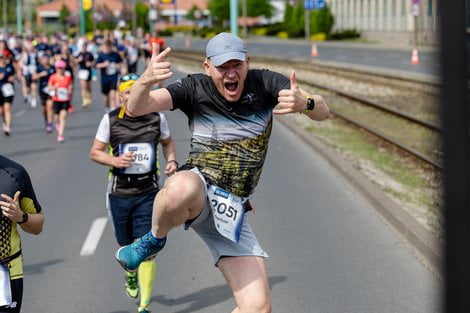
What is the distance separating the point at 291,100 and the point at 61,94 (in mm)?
15558

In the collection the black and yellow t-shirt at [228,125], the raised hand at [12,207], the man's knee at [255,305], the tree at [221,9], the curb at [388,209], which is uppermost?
the tree at [221,9]

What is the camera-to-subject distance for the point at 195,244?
30.4 ft

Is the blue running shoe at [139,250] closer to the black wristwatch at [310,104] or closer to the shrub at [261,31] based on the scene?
the black wristwatch at [310,104]

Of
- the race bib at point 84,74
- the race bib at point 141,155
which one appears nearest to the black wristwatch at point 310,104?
the race bib at point 141,155

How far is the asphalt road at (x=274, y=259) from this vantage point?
708 cm

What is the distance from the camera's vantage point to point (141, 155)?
662 cm

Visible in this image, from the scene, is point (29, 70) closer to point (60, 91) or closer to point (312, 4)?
point (60, 91)

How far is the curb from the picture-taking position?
853 centimetres

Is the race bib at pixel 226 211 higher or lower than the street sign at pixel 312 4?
lower

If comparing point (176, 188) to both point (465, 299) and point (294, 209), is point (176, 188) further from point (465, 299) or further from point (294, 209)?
point (294, 209)

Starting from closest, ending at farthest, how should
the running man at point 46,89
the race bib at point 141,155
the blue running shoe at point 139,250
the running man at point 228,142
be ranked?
the running man at point 228,142 → the blue running shoe at point 139,250 → the race bib at point 141,155 → the running man at point 46,89

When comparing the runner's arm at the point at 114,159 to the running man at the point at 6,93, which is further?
the running man at the point at 6,93

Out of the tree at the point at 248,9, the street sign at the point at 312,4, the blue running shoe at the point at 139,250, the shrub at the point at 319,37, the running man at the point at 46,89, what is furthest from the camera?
the tree at the point at 248,9

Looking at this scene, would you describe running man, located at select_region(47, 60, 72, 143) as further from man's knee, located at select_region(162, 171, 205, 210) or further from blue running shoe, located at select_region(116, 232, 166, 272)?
man's knee, located at select_region(162, 171, 205, 210)
